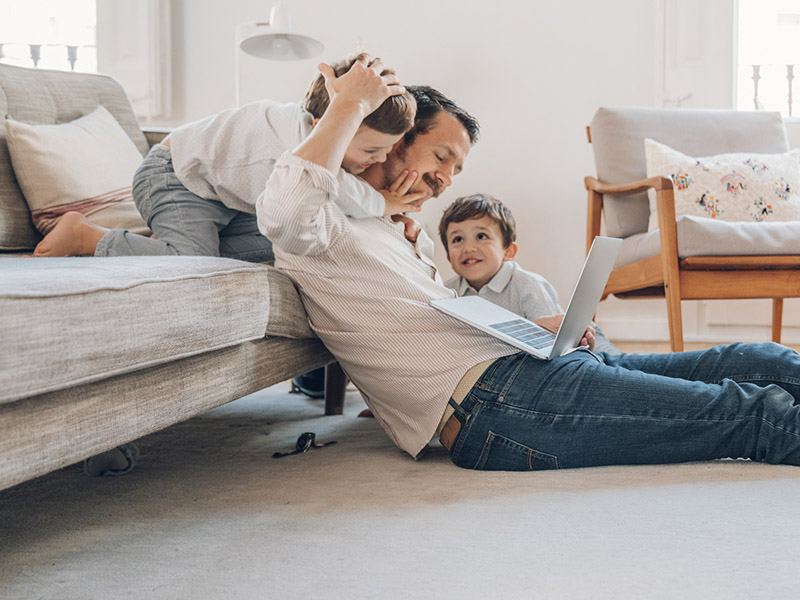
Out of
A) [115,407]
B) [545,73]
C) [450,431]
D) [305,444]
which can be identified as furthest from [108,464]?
[545,73]

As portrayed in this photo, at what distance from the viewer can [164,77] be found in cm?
A: 302

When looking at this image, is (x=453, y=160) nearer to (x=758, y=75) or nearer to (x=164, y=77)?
(x=164, y=77)

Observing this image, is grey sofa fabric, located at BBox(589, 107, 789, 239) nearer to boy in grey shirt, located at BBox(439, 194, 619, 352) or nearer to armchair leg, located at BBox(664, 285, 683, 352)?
armchair leg, located at BBox(664, 285, 683, 352)

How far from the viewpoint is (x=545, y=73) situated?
2.93 meters

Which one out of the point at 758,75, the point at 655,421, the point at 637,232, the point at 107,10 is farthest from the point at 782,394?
the point at 107,10

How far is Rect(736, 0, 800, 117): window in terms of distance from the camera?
3.03 metres

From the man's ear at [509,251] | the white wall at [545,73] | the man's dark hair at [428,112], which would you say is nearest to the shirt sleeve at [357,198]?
the man's dark hair at [428,112]

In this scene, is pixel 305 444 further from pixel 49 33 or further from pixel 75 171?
pixel 49 33

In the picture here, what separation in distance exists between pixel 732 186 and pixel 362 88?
1648 mm

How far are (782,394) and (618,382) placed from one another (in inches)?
9.2

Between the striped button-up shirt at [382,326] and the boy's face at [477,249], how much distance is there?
2.21 feet

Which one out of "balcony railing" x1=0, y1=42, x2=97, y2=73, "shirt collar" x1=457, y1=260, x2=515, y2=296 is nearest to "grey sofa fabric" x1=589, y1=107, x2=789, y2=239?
"shirt collar" x1=457, y1=260, x2=515, y2=296

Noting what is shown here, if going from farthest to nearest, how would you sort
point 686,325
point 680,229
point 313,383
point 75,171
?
1. point 686,325
2. point 313,383
3. point 680,229
4. point 75,171

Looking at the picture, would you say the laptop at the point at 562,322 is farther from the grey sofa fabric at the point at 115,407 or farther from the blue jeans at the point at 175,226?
the blue jeans at the point at 175,226
